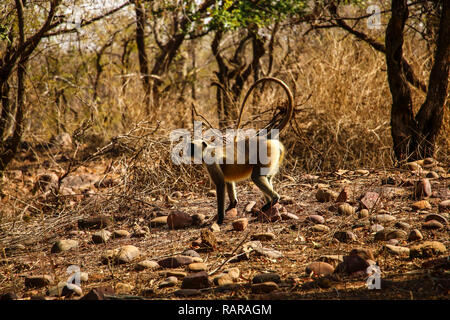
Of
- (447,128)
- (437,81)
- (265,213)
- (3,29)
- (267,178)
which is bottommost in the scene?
(265,213)

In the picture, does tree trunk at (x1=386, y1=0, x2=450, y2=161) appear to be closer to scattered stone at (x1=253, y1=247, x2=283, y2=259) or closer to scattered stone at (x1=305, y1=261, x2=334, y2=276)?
scattered stone at (x1=253, y1=247, x2=283, y2=259)

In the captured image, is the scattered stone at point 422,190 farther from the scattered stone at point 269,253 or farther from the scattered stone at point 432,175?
the scattered stone at point 269,253

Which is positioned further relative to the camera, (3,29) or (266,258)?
(3,29)

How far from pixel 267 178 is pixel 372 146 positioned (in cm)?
306

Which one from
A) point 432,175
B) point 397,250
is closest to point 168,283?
point 397,250

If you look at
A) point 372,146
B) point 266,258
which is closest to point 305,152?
point 372,146

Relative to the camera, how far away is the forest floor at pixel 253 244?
3078 millimetres

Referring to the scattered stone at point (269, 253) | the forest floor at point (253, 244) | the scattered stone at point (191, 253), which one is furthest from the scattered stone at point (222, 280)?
the scattered stone at point (191, 253)

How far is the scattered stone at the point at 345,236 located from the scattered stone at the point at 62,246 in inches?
97.0

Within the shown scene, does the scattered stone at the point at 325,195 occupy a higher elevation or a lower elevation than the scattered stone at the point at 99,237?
higher

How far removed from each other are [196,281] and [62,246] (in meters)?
1.85

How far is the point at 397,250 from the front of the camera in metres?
3.50

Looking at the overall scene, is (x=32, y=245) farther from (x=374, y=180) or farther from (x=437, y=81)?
(x=437, y=81)

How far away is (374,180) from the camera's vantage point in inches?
223
